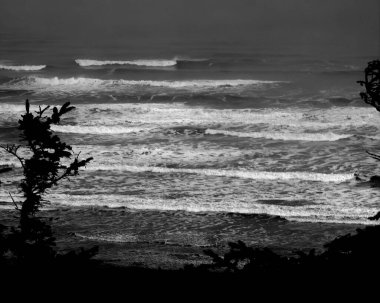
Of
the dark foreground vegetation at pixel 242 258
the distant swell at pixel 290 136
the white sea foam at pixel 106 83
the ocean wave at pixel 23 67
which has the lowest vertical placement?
the distant swell at pixel 290 136

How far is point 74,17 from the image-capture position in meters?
95.1

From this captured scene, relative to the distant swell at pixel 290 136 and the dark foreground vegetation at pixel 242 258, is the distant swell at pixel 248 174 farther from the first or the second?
the dark foreground vegetation at pixel 242 258

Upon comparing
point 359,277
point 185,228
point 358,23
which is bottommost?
point 185,228

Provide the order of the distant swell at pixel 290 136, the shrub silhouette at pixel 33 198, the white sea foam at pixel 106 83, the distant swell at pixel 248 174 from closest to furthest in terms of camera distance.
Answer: the shrub silhouette at pixel 33 198 → the distant swell at pixel 248 174 → the distant swell at pixel 290 136 → the white sea foam at pixel 106 83

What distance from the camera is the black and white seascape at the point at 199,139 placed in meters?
9.48

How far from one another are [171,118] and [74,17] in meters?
77.2

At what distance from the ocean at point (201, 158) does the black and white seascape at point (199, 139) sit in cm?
4

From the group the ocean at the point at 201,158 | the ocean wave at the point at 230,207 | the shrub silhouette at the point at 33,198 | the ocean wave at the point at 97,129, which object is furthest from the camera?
the ocean wave at the point at 97,129

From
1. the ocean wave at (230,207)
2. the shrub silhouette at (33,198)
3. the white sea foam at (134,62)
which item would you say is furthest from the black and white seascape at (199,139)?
the shrub silhouette at (33,198)

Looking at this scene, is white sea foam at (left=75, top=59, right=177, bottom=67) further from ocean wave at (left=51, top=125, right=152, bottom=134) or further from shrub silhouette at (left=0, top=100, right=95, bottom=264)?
shrub silhouette at (left=0, top=100, right=95, bottom=264)

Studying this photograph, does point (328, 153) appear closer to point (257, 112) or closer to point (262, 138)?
point (262, 138)

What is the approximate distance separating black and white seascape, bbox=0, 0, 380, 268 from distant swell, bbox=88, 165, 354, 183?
4cm

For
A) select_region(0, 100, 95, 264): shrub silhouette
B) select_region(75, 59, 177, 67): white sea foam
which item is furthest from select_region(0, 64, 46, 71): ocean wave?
select_region(0, 100, 95, 264): shrub silhouette

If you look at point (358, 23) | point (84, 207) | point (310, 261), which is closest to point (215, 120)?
point (84, 207)
